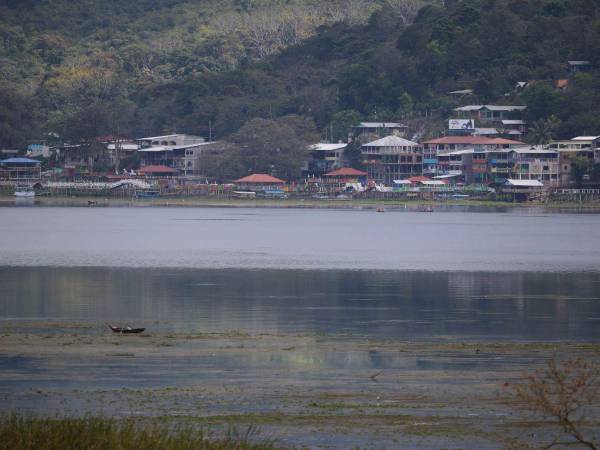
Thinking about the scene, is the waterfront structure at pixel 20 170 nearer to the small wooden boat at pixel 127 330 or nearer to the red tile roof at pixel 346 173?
the red tile roof at pixel 346 173

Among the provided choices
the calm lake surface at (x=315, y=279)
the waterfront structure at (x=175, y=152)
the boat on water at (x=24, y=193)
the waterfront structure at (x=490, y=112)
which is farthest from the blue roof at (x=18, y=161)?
the calm lake surface at (x=315, y=279)

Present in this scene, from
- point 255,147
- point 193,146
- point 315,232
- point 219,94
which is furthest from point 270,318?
point 219,94

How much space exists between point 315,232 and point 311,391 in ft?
215

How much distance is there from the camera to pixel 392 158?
149875mm

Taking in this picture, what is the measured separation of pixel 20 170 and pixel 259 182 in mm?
34843

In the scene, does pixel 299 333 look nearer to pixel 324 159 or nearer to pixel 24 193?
pixel 324 159

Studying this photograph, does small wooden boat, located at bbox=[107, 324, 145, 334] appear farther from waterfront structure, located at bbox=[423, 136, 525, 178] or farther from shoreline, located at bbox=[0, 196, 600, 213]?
waterfront structure, located at bbox=[423, 136, 525, 178]

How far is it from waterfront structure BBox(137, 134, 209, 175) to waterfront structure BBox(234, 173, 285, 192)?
9.27 metres

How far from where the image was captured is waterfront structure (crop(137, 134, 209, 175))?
157500 mm

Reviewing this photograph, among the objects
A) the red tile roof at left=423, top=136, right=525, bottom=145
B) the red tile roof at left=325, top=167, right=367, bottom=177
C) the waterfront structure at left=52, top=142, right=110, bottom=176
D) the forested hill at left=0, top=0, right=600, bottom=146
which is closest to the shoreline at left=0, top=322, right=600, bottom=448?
the red tile roof at left=423, top=136, right=525, bottom=145

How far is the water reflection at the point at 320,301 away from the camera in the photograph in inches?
1221

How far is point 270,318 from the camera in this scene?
33.0 metres

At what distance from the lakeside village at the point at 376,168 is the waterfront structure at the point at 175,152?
129mm

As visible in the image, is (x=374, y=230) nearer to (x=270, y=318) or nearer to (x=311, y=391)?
(x=270, y=318)
